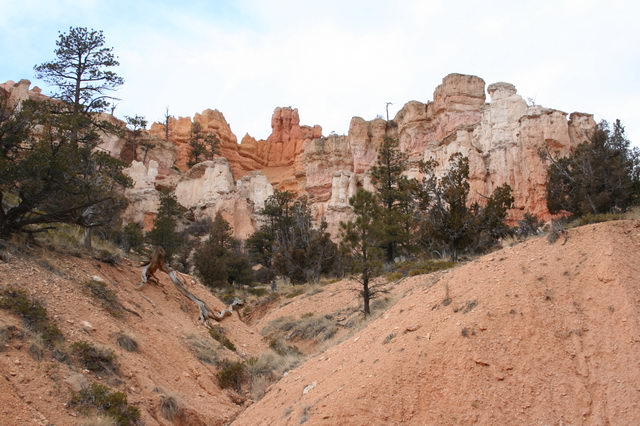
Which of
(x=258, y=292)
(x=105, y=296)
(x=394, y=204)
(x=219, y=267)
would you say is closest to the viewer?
(x=105, y=296)

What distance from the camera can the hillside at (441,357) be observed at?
726 centimetres

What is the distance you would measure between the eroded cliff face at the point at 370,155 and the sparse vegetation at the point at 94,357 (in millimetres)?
26043

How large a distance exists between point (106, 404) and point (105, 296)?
14.9 feet

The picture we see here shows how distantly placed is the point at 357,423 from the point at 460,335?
222 cm

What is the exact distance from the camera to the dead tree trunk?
16703mm

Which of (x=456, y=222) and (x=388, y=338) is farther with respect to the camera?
(x=456, y=222)

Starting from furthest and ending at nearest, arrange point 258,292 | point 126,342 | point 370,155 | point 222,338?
1. point 370,155
2. point 258,292
3. point 222,338
4. point 126,342

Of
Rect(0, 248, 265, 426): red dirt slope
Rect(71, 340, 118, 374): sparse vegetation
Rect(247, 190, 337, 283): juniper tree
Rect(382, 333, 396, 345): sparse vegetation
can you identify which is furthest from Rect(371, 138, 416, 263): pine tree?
Rect(71, 340, 118, 374): sparse vegetation

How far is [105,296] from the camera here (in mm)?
13422

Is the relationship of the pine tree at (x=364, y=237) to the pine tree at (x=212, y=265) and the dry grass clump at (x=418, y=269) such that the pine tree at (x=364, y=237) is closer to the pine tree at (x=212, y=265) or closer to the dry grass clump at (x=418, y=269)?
the dry grass clump at (x=418, y=269)

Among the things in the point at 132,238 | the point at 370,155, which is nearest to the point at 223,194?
the point at 370,155

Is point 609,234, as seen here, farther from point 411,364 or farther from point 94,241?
point 94,241

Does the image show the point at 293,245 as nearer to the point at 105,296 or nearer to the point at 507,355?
the point at 105,296

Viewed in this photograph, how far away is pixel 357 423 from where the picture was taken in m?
7.29
